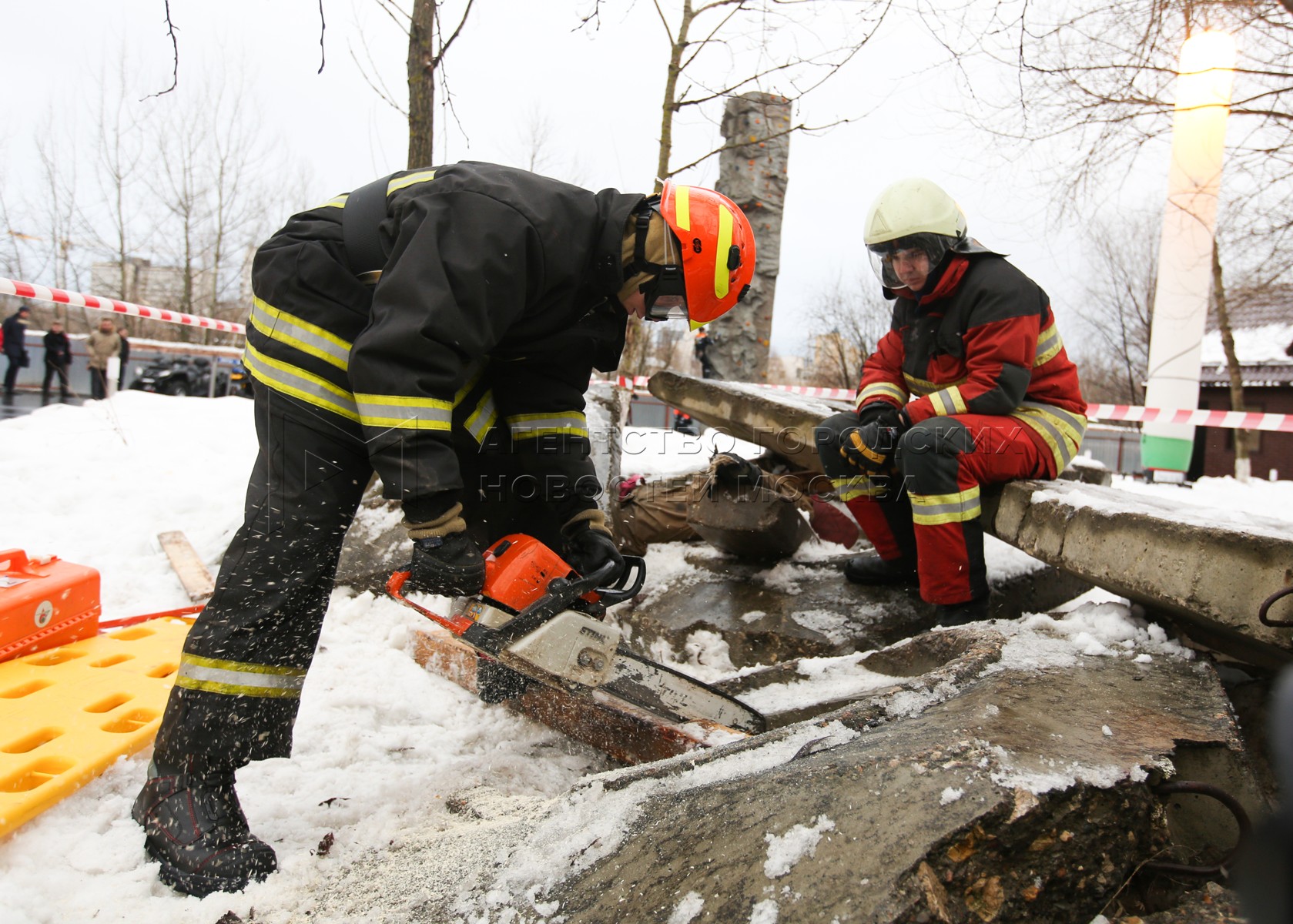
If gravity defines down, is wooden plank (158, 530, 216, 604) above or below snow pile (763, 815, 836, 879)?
below

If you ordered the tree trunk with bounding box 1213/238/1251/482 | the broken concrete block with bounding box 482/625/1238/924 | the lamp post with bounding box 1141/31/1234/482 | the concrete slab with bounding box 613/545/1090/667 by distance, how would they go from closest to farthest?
1. the broken concrete block with bounding box 482/625/1238/924
2. the concrete slab with bounding box 613/545/1090/667
3. the lamp post with bounding box 1141/31/1234/482
4. the tree trunk with bounding box 1213/238/1251/482

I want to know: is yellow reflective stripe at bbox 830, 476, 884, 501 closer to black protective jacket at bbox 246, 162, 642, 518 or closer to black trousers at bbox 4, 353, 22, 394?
black protective jacket at bbox 246, 162, 642, 518

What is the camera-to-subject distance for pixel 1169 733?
171 cm

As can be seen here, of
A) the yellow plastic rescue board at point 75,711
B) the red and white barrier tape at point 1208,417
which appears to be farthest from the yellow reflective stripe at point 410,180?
the red and white barrier tape at point 1208,417

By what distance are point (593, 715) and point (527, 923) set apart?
3.51 feet

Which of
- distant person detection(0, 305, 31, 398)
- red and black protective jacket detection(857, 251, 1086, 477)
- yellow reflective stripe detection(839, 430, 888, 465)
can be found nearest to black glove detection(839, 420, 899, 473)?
yellow reflective stripe detection(839, 430, 888, 465)

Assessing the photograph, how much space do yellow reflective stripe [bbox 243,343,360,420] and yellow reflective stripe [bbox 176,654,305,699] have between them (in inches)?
25.9

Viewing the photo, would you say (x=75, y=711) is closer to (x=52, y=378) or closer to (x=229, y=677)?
(x=229, y=677)

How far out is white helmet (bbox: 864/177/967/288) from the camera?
3072mm

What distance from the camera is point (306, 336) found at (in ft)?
6.45

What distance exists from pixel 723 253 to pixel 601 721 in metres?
1.52

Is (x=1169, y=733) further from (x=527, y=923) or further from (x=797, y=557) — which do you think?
(x=797, y=557)

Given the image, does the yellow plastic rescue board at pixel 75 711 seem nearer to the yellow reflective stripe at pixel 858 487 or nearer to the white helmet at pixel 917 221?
the yellow reflective stripe at pixel 858 487

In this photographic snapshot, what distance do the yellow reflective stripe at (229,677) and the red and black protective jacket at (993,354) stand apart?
2.47 meters
